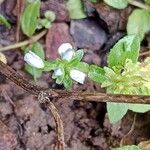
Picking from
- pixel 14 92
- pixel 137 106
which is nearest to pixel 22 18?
pixel 14 92

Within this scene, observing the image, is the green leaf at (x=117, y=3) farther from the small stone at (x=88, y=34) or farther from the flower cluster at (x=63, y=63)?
the flower cluster at (x=63, y=63)

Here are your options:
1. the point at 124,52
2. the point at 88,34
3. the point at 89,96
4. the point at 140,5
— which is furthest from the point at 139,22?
the point at 89,96

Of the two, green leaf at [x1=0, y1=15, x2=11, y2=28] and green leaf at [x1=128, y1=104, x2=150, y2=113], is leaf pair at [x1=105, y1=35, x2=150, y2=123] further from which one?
green leaf at [x1=0, y1=15, x2=11, y2=28]

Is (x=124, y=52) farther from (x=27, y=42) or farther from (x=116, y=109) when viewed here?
(x=27, y=42)

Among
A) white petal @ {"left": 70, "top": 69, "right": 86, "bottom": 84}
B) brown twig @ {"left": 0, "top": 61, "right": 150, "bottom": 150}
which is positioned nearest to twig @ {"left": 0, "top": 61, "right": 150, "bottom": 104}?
brown twig @ {"left": 0, "top": 61, "right": 150, "bottom": 150}

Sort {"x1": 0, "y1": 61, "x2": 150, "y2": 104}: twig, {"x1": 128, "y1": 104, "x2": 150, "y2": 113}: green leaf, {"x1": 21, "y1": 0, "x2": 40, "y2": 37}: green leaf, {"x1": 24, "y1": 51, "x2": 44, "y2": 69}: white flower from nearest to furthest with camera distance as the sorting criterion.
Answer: {"x1": 0, "y1": 61, "x2": 150, "y2": 104}: twig, {"x1": 24, "y1": 51, "x2": 44, "y2": 69}: white flower, {"x1": 128, "y1": 104, "x2": 150, "y2": 113}: green leaf, {"x1": 21, "y1": 0, "x2": 40, "y2": 37}: green leaf
